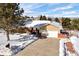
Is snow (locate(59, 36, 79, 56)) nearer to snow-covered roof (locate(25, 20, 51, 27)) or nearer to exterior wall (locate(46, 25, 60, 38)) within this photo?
exterior wall (locate(46, 25, 60, 38))

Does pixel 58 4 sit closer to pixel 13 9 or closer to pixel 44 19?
pixel 44 19

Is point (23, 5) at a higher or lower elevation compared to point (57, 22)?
higher

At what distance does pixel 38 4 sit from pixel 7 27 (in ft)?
1.14

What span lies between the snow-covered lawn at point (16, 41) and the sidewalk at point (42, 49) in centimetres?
4

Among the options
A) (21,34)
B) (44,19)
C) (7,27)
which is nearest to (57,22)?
(44,19)

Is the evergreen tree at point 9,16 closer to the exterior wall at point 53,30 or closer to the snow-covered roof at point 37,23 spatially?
the snow-covered roof at point 37,23

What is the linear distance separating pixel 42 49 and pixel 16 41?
0.24 m

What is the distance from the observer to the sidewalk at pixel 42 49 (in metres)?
1.50

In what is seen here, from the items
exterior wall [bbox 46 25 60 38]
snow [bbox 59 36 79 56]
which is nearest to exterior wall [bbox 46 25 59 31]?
exterior wall [bbox 46 25 60 38]

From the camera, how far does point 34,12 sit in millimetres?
1529

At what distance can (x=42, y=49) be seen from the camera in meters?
1.51

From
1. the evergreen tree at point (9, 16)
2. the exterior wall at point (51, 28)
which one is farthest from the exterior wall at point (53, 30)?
the evergreen tree at point (9, 16)

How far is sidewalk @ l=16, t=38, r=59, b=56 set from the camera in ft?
4.94

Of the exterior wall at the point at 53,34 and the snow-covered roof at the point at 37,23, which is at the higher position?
the snow-covered roof at the point at 37,23
